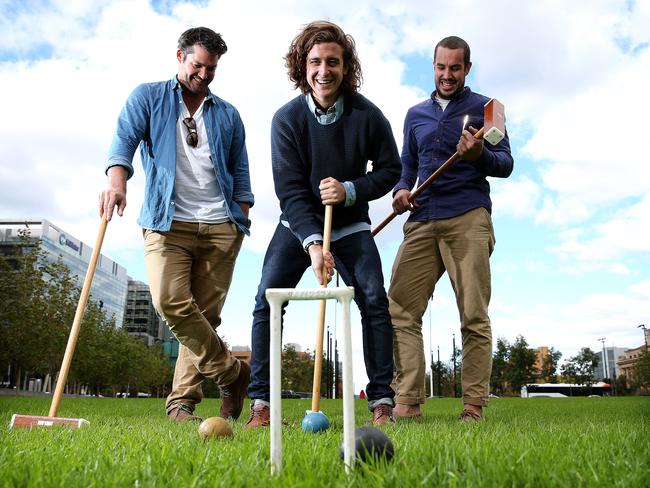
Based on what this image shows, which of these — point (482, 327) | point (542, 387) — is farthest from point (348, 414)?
point (542, 387)

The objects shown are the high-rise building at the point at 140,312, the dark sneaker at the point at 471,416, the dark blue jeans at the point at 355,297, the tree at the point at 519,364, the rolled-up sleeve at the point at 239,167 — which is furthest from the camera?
the high-rise building at the point at 140,312

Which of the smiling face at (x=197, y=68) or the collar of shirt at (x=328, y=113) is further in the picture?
the smiling face at (x=197, y=68)

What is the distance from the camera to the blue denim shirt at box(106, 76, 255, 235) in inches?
191

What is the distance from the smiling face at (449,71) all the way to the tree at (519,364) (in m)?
58.1

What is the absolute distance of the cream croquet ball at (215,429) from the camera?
10.1ft

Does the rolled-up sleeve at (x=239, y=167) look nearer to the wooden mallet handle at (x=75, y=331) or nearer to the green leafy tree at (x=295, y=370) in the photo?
the wooden mallet handle at (x=75, y=331)

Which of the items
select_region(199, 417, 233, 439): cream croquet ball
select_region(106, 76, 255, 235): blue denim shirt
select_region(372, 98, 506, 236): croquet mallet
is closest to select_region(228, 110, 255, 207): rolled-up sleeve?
select_region(106, 76, 255, 235): blue denim shirt

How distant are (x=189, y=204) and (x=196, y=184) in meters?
0.17

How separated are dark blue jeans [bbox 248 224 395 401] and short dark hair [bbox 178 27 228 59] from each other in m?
1.52

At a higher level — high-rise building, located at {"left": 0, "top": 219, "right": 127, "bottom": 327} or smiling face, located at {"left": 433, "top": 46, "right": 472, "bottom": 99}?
high-rise building, located at {"left": 0, "top": 219, "right": 127, "bottom": 327}

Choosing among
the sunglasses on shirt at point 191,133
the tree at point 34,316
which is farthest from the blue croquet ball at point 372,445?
the tree at point 34,316

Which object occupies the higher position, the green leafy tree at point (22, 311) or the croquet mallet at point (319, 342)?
the green leafy tree at point (22, 311)

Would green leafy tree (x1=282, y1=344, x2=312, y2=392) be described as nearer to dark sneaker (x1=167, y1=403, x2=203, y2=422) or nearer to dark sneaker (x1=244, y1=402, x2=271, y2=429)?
dark sneaker (x1=167, y1=403, x2=203, y2=422)

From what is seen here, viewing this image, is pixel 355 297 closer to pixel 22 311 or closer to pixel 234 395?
pixel 234 395
